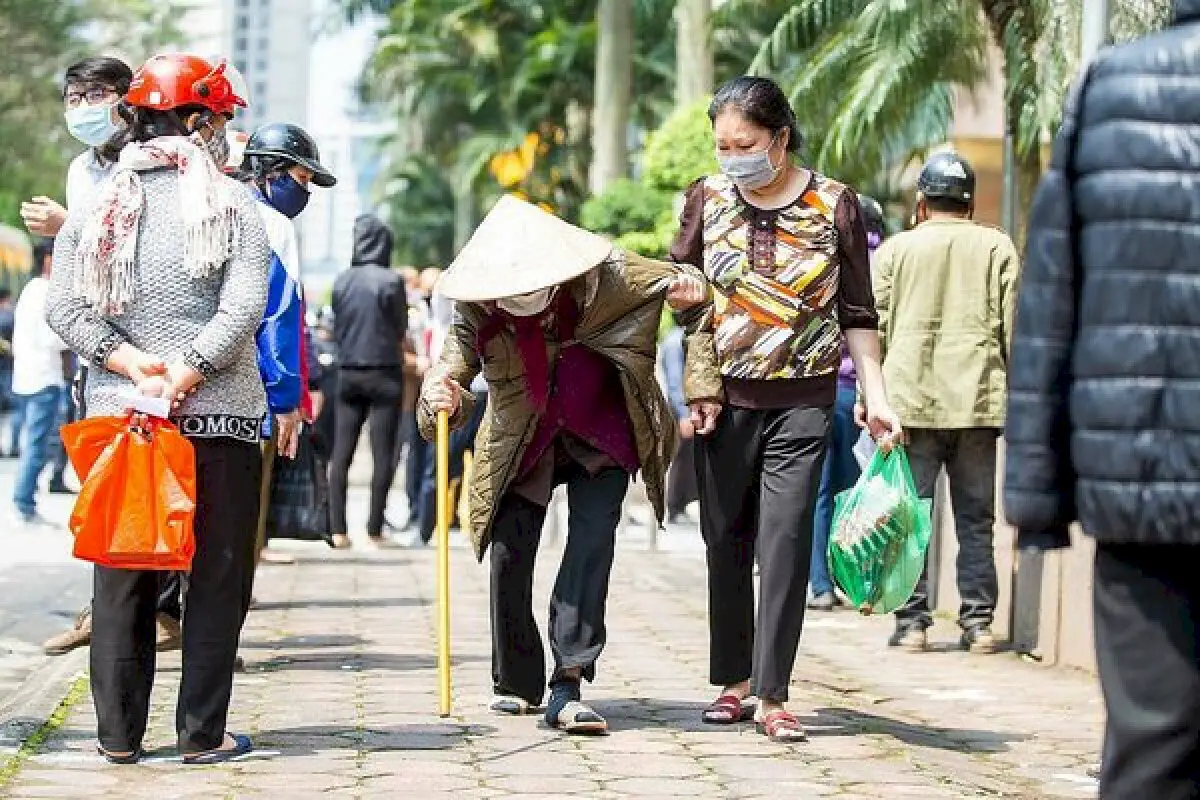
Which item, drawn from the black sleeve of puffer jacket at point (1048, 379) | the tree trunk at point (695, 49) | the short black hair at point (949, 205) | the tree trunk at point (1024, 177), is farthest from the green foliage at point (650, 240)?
the black sleeve of puffer jacket at point (1048, 379)

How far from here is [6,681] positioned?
907 cm

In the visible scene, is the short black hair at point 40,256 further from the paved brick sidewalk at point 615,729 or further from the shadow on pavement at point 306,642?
the shadow on pavement at point 306,642

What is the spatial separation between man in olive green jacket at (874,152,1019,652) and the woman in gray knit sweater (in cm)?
434

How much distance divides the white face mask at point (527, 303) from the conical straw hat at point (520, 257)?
0.12 meters

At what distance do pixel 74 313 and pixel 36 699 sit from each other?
5.90 feet

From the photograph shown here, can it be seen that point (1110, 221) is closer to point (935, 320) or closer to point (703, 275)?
point (703, 275)

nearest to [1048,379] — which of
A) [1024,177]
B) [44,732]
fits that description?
[44,732]

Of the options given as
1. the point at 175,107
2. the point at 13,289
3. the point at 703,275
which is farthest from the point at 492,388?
the point at 13,289

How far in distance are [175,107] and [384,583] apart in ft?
22.0

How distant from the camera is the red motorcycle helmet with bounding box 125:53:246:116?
7.04 m

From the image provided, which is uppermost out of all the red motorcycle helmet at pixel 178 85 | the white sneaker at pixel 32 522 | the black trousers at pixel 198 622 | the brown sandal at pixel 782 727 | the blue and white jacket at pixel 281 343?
the red motorcycle helmet at pixel 178 85

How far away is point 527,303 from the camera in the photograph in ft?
24.3

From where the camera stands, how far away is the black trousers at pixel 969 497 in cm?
1079

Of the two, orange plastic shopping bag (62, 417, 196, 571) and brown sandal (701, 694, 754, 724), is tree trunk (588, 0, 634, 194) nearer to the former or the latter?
brown sandal (701, 694, 754, 724)
